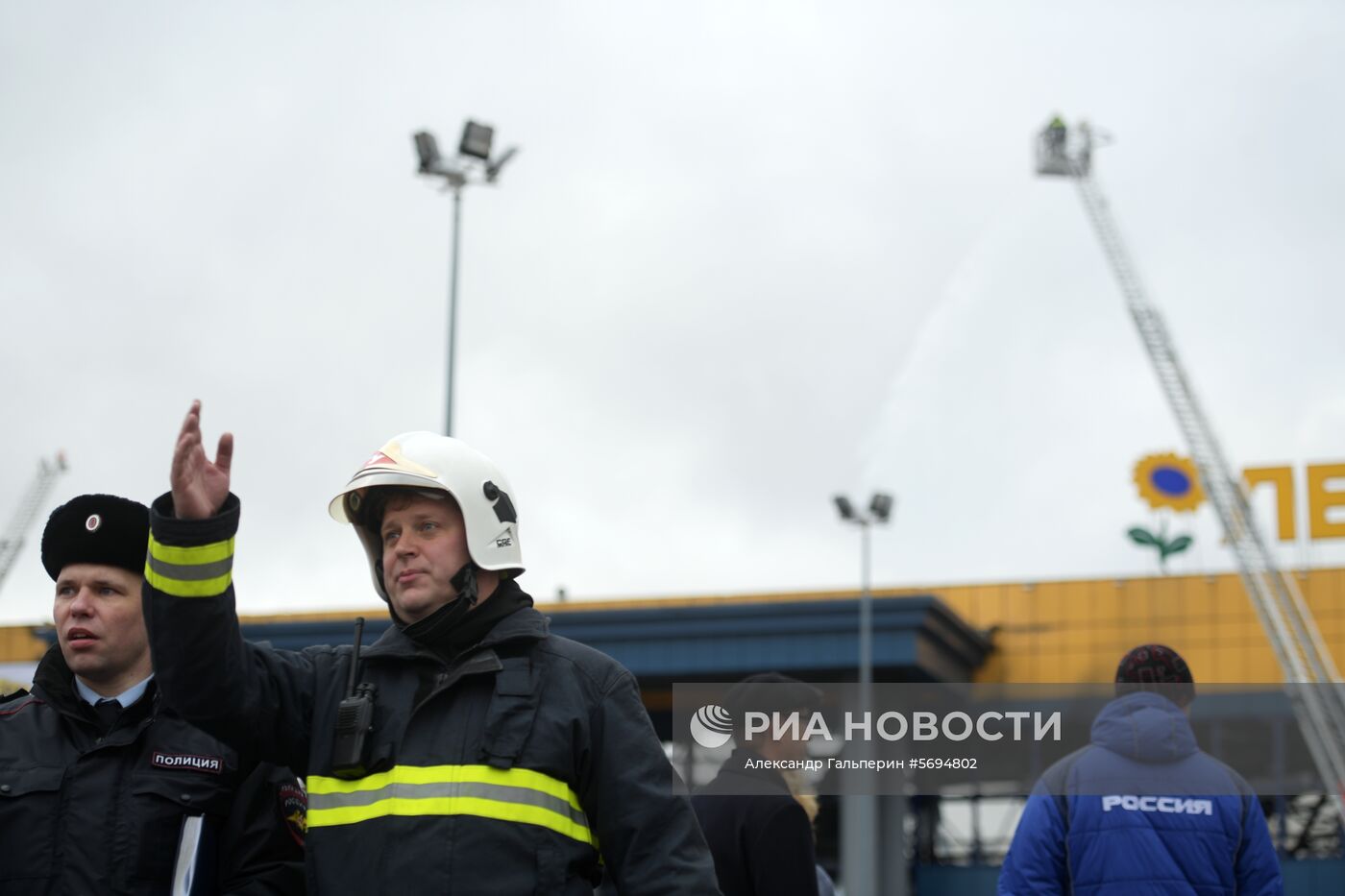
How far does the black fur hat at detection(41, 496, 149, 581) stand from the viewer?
16.6 feet

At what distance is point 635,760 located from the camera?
451 centimetres

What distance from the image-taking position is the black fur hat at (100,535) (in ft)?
16.6

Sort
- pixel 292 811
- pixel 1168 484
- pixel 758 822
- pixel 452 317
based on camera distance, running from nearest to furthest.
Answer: pixel 292 811
pixel 758 822
pixel 452 317
pixel 1168 484

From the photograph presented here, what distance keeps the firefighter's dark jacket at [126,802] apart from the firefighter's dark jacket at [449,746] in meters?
0.34

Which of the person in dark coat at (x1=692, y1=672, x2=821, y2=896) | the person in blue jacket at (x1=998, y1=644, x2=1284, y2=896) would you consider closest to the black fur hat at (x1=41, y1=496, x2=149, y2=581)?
the person in dark coat at (x1=692, y1=672, x2=821, y2=896)

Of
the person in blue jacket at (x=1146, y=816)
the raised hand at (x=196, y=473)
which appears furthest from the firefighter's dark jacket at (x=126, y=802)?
the person in blue jacket at (x=1146, y=816)

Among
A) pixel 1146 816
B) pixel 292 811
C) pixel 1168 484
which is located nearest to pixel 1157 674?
pixel 1146 816

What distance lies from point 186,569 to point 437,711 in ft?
2.27

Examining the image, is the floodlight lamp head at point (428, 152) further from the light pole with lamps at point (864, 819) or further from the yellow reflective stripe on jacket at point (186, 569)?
the yellow reflective stripe on jacket at point (186, 569)

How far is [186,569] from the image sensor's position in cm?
416

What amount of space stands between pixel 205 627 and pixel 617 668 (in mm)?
1049

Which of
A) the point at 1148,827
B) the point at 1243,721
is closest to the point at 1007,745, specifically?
the point at 1243,721

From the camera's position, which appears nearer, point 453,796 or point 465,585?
point 453,796
